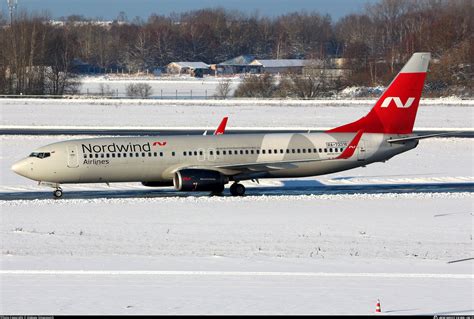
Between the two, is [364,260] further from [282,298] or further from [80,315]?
[80,315]

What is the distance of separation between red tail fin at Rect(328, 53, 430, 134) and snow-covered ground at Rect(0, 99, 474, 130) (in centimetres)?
3020

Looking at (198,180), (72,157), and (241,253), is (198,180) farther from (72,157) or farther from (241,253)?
(241,253)

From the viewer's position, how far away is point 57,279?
25.1 meters

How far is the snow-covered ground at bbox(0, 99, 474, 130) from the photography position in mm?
79250

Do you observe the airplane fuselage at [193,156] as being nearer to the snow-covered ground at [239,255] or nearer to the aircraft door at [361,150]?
the aircraft door at [361,150]

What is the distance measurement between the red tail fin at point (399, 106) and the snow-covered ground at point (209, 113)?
30.2 m

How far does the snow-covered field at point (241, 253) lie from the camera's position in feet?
74.0

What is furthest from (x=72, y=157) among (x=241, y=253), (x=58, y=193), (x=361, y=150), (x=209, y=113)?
(x=209, y=113)

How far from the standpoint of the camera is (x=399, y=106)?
45.8 meters

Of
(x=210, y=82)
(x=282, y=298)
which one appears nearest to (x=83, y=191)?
(x=282, y=298)

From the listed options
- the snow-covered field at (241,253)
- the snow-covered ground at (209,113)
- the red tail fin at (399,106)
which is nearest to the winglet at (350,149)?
the red tail fin at (399,106)

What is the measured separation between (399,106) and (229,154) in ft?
32.2

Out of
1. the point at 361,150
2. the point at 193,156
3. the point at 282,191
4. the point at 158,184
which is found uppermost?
the point at 361,150

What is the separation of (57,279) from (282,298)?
696 centimetres
